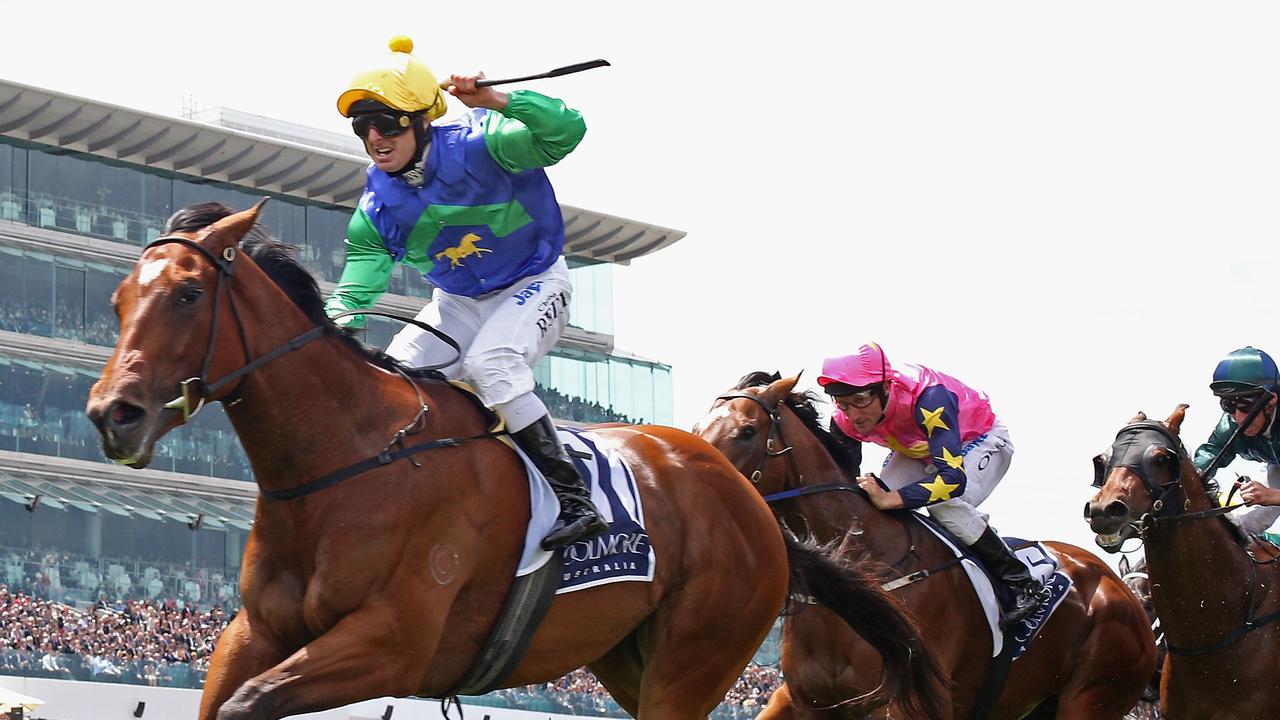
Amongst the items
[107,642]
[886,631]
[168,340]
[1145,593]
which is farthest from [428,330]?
[107,642]

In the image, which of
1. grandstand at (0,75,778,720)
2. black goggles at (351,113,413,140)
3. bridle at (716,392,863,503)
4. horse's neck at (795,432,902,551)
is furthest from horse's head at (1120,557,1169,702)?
grandstand at (0,75,778,720)

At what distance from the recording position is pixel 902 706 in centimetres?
752

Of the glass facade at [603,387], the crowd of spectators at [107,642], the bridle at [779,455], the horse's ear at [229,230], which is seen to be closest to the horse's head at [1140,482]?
the bridle at [779,455]

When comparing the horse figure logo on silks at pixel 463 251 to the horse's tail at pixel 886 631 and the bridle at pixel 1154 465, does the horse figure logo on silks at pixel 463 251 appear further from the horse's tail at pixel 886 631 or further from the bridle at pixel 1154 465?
the bridle at pixel 1154 465

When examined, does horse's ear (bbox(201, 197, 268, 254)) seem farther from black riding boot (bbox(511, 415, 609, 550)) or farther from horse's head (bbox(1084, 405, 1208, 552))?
horse's head (bbox(1084, 405, 1208, 552))

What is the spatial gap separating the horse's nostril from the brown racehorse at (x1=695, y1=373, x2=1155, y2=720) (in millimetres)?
3486

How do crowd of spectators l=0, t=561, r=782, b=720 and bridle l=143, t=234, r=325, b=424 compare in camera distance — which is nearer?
bridle l=143, t=234, r=325, b=424

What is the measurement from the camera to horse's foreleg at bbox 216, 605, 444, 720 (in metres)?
5.00

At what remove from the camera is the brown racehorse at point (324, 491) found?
5078mm

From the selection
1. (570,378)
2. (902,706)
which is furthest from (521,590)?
(570,378)

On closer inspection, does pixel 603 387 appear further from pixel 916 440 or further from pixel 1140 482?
pixel 1140 482

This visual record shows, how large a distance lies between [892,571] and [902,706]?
2.92 ft

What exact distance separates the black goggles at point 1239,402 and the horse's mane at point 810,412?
2.00 metres

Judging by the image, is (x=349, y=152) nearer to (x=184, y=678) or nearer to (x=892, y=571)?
(x=184, y=678)
